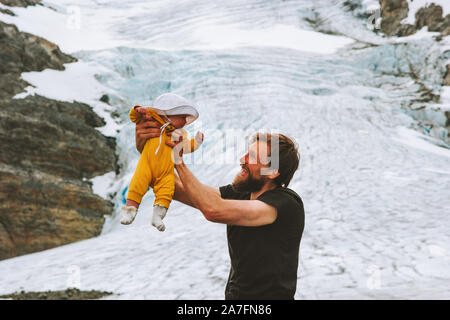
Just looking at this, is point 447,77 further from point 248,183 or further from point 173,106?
point 173,106

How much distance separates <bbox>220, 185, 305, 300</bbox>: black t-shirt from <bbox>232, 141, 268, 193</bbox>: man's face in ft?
0.24

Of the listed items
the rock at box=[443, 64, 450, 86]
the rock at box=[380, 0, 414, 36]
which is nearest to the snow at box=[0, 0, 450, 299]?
the rock at box=[443, 64, 450, 86]

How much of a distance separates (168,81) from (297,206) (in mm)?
13735

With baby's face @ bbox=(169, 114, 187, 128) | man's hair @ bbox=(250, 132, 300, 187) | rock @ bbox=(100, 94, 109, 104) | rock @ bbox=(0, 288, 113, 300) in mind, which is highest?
baby's face @ bbox=(169, 114, 187, 128)

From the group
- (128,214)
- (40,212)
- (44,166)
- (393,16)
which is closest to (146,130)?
(128,214)

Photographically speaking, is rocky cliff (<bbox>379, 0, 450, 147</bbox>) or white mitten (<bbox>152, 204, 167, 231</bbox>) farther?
rocky cliff (<bbox>379, 0, 450, 147</bbox>)

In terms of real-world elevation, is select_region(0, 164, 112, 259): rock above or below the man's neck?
below

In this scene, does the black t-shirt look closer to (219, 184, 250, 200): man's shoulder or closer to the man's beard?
the man's beard

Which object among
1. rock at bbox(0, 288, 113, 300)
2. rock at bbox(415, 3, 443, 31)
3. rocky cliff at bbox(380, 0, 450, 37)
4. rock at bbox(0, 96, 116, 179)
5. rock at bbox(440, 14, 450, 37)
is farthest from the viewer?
rock at bbox(415, 3, 443, 31)

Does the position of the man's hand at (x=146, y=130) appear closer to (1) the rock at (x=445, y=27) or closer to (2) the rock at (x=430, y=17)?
(1) the rock at (x=445, y=27)

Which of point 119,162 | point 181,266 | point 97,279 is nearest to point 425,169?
point 181,266

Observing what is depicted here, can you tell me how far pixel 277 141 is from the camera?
5.32 feet

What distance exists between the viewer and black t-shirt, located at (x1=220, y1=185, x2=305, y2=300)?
159cm

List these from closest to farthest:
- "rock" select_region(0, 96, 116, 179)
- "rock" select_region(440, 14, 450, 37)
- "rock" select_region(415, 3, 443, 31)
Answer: "rock" select_region(0, 96, 116, 179) < "rock" select_region(440, 14, 450, 37) < "rock" select_region(415, 3, 443, 31)
